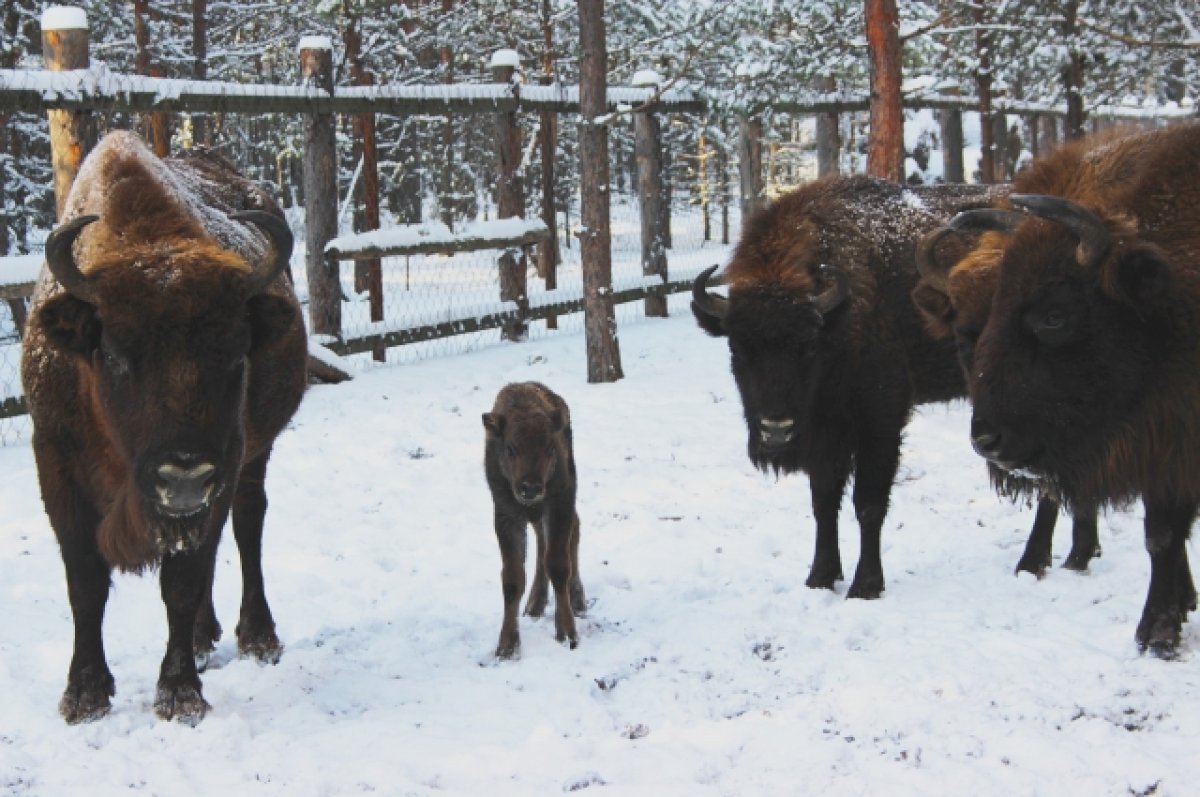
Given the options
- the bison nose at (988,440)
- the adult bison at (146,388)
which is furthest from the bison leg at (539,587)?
the bison nose at (988,440)

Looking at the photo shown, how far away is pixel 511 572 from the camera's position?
6.02 metres

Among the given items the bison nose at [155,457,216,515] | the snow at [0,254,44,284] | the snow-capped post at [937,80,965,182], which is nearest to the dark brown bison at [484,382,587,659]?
the bison nose at [155,457,216,515]

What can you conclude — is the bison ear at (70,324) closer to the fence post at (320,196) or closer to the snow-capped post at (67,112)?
the snow-capped post at (67,112)

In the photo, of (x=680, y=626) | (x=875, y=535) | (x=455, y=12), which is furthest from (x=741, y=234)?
(x=455, y=12)

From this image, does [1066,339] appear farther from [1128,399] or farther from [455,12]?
[455,12]

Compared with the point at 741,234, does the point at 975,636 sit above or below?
below

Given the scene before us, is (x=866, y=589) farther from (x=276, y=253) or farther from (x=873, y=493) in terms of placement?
(x=276, y=253)

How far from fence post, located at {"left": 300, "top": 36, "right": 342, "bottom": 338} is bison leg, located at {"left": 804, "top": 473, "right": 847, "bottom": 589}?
665 centimetres

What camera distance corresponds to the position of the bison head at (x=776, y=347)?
6.07 metres

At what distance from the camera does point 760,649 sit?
5559mm

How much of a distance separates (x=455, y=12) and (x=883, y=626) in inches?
655

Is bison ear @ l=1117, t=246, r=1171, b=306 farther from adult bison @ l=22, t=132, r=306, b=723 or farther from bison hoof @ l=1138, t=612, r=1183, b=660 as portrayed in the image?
adult bison @ l=22, t=132, r=306, b=723

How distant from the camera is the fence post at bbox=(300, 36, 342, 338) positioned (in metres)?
11.6

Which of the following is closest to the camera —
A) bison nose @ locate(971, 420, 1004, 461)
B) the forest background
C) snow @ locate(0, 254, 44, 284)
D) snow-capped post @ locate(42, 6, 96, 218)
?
bison nose @ locate(971, 420, 1004, 461)
